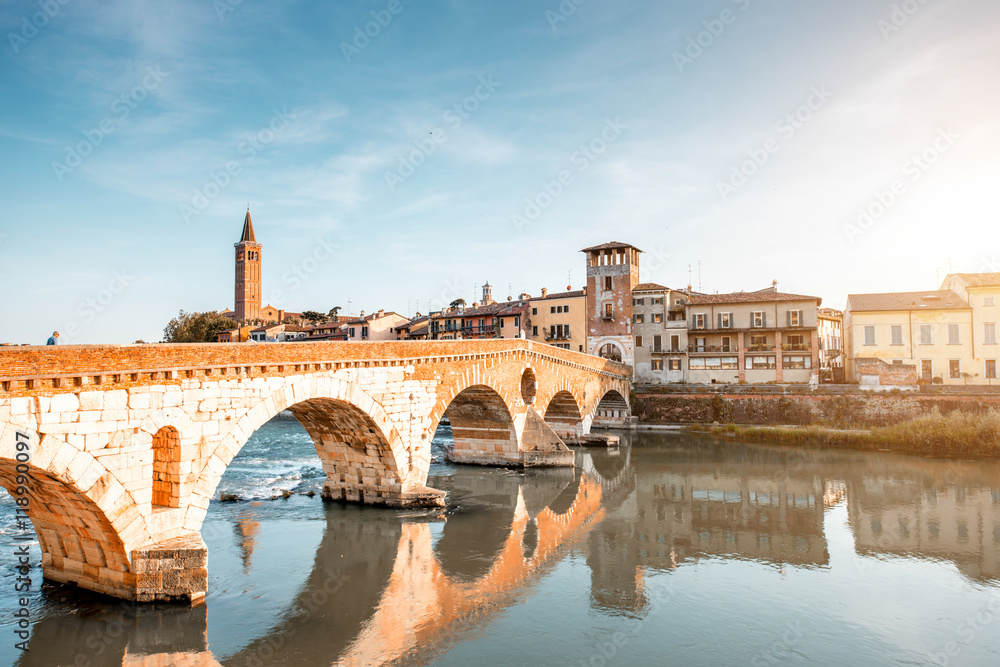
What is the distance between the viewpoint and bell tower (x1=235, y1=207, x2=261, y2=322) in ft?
349

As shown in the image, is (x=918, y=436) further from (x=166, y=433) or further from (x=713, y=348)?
(x=166, y=433)

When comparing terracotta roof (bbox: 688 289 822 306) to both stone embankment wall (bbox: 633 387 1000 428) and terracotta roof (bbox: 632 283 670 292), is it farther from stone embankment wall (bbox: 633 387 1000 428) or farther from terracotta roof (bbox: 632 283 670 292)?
stone embankment wall (bbox: 633 387 1000 428)

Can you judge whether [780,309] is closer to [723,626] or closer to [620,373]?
[620,373]

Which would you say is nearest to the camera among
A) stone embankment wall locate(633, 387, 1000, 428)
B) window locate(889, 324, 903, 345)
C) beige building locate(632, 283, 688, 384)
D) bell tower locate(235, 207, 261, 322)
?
stone embankment wall locate(633, 387, 1000, 428)

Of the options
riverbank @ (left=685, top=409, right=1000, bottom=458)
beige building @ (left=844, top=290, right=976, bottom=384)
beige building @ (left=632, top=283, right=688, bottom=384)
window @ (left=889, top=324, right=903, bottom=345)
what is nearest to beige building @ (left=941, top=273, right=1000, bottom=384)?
beige building @ (left=844, top=290, right=976, bottom=384)

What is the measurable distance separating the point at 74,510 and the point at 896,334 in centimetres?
4306

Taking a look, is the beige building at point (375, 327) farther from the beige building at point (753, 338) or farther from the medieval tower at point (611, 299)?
the beige building at point (753, 338)

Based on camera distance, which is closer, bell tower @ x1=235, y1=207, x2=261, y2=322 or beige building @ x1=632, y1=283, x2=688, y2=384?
beige building @ x1=632, y1=283, x2=688, y2=384

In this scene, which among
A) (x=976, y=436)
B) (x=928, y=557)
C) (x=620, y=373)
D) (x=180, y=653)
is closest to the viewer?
(x=180, y=653)

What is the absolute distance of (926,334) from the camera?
1505 inches

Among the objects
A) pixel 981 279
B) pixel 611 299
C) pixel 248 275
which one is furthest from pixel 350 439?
pixel 248 275

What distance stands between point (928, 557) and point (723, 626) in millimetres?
7587

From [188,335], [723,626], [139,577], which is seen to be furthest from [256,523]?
[188,335]

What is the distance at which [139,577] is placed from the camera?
38.1 feet
